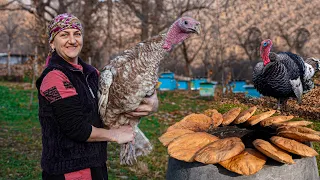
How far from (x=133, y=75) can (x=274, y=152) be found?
2.77 ft

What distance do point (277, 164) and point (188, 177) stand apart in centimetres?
46

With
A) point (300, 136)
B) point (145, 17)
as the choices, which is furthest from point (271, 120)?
point (145, 17)

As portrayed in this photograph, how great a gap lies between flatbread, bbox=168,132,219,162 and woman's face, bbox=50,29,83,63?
2.45 feet

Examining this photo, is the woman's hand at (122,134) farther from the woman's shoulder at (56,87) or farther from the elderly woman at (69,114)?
the woman's shoulder at (56,87)

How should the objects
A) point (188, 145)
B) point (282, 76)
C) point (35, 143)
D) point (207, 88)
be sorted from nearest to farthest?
point (188, 145) < point (282, 76) < point (35, 143) < point (207, 88)

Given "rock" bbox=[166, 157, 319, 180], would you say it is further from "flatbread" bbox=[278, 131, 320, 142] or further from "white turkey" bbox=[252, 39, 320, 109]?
"white turkey" bbox=[252, 39, 320, 109]

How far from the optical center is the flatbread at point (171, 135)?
2.15m

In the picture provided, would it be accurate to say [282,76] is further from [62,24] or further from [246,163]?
[62,24]

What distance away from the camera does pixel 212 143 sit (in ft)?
6.43

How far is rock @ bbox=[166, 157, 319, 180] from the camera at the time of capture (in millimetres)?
1815

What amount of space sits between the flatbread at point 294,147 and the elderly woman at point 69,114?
0.72 metres

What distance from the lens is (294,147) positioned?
6.04 ft

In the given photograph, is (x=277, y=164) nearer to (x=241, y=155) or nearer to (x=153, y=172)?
(x=241, y=155)

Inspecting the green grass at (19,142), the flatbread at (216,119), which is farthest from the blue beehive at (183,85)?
the flatbread at (216,119)
